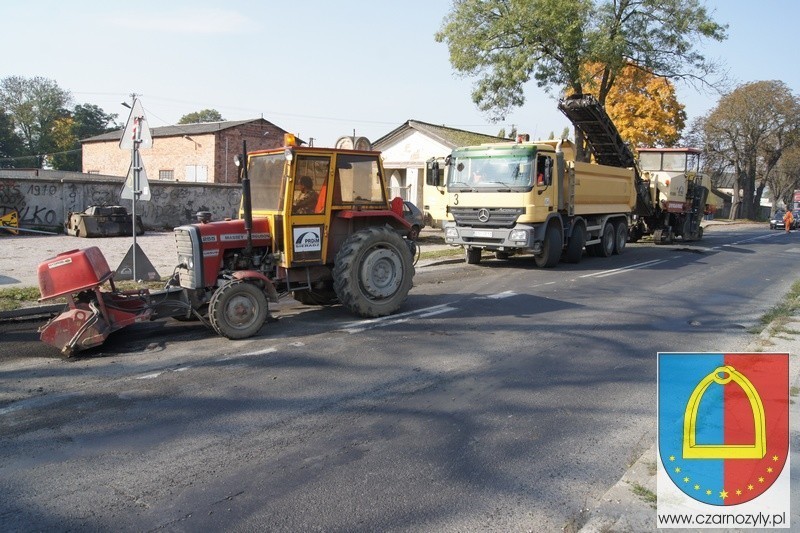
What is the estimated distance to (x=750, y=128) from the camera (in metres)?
53.3

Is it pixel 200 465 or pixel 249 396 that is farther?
pixel 249 396

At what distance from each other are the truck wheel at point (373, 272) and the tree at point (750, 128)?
54011 mm

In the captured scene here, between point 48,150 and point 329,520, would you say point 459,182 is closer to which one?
point 329,520

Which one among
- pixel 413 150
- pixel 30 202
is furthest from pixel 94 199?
pixel 413 150

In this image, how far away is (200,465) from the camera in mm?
4285

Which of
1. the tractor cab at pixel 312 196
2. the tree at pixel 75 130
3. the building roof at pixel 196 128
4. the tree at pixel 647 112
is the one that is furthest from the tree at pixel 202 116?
the tractor cab at pixel 312 196

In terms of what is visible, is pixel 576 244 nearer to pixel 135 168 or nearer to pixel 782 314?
pixel 782 314

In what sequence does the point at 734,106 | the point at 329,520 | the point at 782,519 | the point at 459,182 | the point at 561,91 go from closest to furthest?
the point at 782,519, the point at 329,520, the point at 459,182, the point at 561,91, the point at 734,106

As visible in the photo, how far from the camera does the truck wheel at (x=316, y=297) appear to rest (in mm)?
9461

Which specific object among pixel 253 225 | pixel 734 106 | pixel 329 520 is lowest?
pixel 329 520

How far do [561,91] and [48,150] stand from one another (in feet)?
196

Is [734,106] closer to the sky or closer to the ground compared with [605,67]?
closer to the sky


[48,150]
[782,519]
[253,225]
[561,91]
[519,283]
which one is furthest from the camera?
[48,150]

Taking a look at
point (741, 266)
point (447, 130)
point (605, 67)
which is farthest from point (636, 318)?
point (447, 130)
